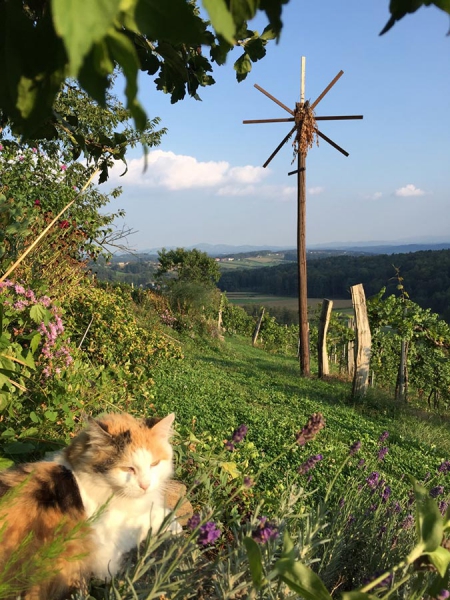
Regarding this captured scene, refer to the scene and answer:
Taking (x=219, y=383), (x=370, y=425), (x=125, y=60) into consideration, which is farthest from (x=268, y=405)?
(x=125, y=60)

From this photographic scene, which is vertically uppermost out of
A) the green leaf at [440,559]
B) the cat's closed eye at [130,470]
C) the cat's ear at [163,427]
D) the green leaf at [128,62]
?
the green leaf at [128,62]

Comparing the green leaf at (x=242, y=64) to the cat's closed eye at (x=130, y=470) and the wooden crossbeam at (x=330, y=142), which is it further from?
the wooden crossbeam at (x=330, y=142)

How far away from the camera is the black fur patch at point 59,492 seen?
1.56 meters

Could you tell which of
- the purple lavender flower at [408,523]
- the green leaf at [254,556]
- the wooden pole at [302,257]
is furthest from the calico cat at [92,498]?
the wooden pole at [302,257]

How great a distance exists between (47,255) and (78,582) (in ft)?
13.6

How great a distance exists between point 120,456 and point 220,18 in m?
1.65

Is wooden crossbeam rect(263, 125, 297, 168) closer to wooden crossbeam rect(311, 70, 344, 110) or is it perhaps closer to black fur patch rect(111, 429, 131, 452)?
wooden crossbeam rect(311, 70, 344, 110)

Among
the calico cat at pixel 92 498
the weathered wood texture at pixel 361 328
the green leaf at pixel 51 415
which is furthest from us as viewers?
the weathered wood texture at pixel 361 328

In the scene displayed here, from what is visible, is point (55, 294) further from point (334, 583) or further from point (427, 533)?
point (427, 533)

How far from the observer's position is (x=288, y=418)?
217 inches

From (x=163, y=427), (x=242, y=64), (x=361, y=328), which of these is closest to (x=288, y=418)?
(x=361, y=328)

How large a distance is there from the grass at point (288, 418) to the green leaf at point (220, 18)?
283 centimetres

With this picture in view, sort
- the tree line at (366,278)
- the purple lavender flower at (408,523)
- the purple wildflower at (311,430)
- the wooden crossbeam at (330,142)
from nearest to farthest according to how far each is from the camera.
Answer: the purple wildflower at (311,430), the purple lavender flower at (408,523), the wooden crossbeam at (330,142), the tree line at (366,278)

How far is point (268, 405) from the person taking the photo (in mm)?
6359
